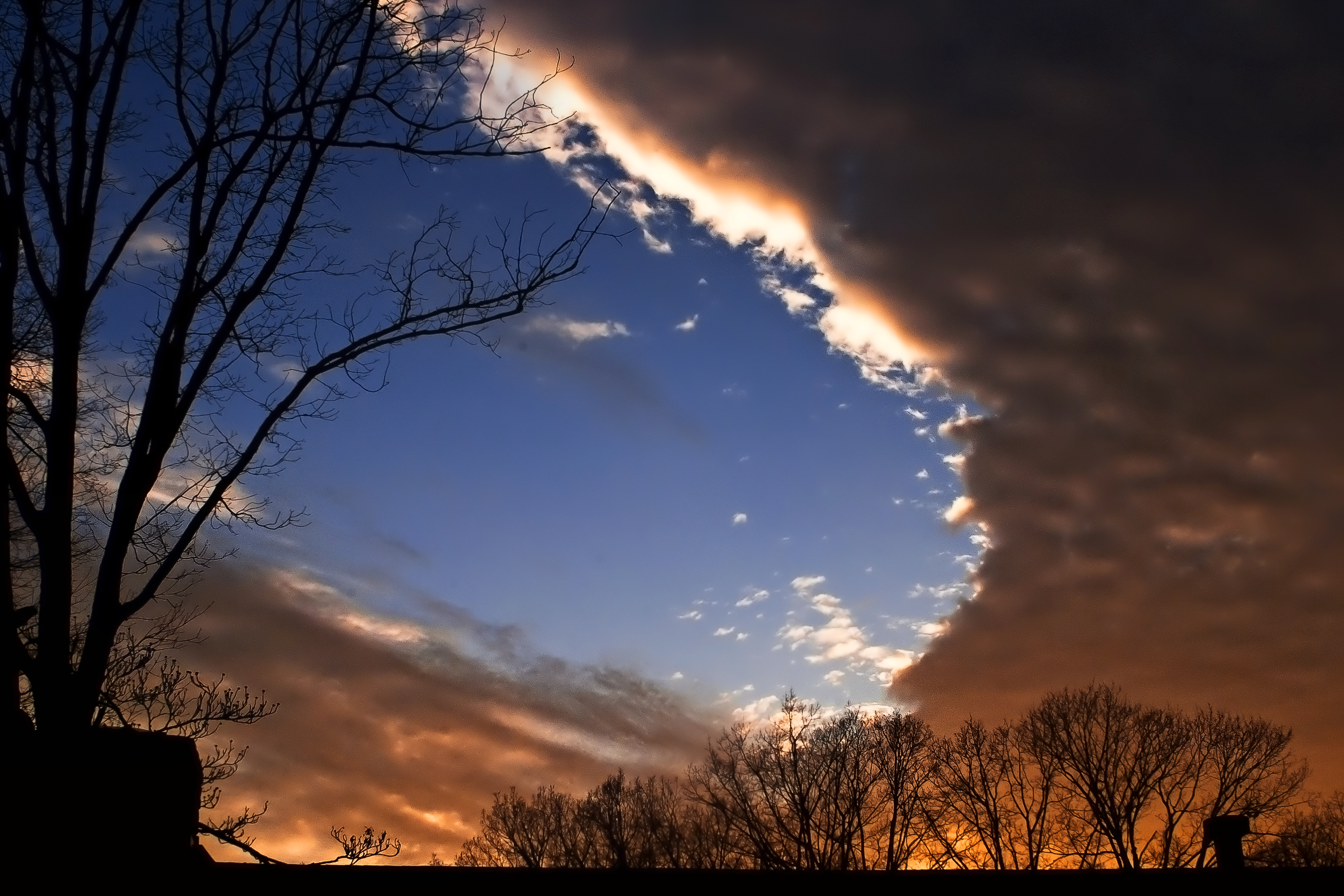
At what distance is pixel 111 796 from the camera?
4.18 meters

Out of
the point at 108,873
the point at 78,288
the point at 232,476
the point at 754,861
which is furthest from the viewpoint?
the point at 754,861

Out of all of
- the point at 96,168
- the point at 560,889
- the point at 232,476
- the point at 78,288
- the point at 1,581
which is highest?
the point at 96,168

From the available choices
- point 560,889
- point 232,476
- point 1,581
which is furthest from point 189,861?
point 232,476

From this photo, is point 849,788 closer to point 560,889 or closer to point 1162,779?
point 1162,779

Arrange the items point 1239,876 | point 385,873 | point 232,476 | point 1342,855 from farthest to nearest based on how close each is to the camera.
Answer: point 1342,855 → point 232,476 → point 1239,876 → point 385,873

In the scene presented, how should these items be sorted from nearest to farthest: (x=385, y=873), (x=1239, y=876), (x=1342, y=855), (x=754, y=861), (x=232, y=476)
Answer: (x=385, y=873) → (x=1239, y=876) → (x=232, y=476) → (x=1342, y=855) → (x=754, y=861)

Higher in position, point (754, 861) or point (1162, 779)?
point (1162, 779)

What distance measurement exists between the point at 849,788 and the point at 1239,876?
3552cm

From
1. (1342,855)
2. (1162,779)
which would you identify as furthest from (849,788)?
(1342,855)

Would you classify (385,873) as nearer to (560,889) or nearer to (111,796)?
(560,889)

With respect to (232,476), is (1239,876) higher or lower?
lower

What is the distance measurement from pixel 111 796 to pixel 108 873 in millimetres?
293

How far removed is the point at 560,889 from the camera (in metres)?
5.77

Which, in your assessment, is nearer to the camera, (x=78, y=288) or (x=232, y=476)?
(x=78, y=288)
